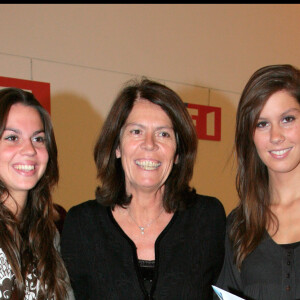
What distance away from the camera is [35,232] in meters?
2.28

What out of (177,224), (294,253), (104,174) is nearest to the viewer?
(294,253)

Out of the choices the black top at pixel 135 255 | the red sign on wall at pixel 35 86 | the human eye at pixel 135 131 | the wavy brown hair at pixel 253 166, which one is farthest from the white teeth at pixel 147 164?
the red sign on wall at pixel 35 86

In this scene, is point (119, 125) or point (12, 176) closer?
point (12, 176)

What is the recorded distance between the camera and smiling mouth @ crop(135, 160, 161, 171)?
234 cm

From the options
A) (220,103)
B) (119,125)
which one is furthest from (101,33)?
(119,125)

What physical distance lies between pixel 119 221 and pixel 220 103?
363 cm

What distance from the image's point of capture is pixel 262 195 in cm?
229

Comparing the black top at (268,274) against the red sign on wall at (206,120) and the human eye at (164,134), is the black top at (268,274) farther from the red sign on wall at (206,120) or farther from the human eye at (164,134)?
the red sign on wall at (206,120)

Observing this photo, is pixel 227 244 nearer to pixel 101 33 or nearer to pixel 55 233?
pixel 55 233

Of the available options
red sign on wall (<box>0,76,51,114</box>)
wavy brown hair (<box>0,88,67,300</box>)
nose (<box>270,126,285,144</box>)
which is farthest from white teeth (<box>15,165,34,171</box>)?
red sign on wall (<box>0,76,51,114</box>)

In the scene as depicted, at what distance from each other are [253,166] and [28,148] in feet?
3.68

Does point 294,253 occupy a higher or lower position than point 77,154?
lower

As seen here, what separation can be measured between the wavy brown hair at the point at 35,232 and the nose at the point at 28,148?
12 cm

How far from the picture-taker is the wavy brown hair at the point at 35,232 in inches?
A: 81.0
